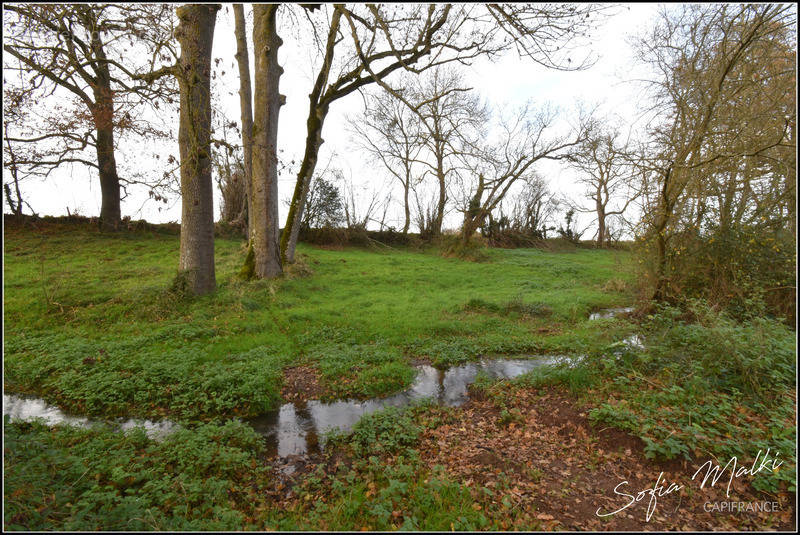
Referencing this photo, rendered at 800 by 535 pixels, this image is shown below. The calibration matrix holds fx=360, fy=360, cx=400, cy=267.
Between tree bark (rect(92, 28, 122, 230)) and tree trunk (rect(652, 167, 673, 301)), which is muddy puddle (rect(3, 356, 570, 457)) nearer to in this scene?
tree bark (rect(92, 28, 122, 230))

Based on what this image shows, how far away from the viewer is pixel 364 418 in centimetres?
495

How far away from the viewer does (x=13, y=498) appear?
262 cm

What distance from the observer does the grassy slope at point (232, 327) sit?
5602 mm

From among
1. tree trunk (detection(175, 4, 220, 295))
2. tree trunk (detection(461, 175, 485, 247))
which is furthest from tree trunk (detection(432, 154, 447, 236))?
tree trunk (detection(175, 4, 220, 295))

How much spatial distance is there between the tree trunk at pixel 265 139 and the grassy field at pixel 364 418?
183 centimetres

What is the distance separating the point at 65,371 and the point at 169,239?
42.8 feet

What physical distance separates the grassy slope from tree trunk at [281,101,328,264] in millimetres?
1561

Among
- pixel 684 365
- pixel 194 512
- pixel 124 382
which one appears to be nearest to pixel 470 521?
pixel 194 512

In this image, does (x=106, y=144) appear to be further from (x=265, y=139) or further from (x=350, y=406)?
(x=350, y=406)

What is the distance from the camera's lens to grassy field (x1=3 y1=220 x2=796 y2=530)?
321 cm

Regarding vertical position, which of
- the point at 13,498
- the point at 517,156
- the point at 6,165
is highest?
the point at 517,156

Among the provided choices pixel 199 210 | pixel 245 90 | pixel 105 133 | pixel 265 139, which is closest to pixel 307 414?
pixel 199 210

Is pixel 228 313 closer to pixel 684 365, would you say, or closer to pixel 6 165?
pixel 6 165

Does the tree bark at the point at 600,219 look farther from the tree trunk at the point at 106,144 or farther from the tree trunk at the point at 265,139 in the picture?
the tree trunk at the point at 106,144
